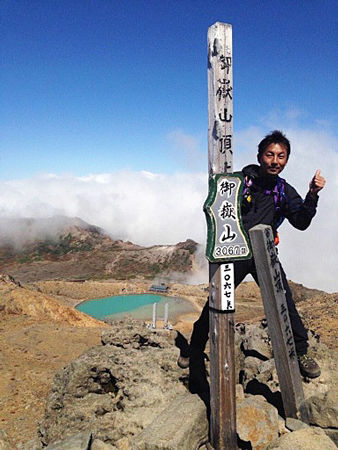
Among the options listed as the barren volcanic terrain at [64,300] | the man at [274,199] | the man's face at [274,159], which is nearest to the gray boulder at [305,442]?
the man at [274,199]

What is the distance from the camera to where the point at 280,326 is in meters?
3.61

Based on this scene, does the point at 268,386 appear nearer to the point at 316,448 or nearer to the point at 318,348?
the point at 318,348

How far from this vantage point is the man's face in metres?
3.47

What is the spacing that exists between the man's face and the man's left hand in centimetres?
38

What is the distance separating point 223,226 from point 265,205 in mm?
828

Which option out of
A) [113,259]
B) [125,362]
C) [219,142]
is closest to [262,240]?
[219,142]

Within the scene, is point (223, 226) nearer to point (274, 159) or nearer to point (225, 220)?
point (225, 220)

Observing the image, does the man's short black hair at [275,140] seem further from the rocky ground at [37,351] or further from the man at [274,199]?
the rocky ground at [37,351]

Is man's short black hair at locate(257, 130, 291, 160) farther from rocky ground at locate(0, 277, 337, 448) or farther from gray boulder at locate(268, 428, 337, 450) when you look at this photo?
rocky ground at locate(0, 277, 337, 448)

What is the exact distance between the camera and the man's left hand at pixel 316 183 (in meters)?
3.26

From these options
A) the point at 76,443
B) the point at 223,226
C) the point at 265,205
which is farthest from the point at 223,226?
the point at 76,443

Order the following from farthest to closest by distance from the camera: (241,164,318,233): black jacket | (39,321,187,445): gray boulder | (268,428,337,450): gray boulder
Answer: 1. (39,321,187,445): gray boulder
2. (241,164,318,233): black jacket
3. (268,428,337,450): gray boulder

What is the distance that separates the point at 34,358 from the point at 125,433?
472cm

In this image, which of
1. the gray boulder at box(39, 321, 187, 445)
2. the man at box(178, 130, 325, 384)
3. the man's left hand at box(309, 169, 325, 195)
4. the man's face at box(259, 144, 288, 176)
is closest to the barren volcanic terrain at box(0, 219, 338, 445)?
the gray boulder at box(39, 321, 187, 445)
